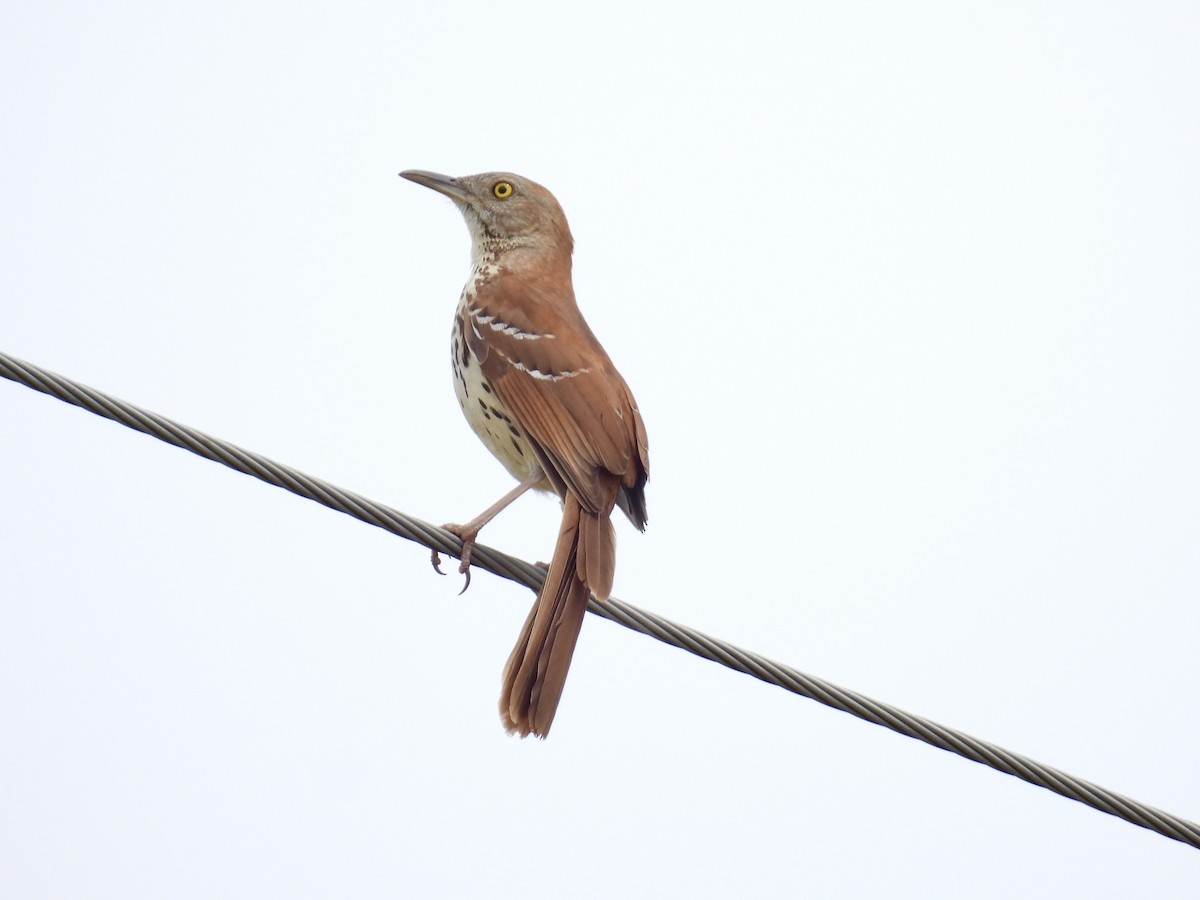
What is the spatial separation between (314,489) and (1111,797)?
192 centimetres

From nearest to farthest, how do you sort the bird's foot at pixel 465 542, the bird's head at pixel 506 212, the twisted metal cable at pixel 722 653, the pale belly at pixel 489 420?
the twisted metal cable at pixel 722 653 < the bird's foot at pixel 465 542 < the pale belly at pixel 489 420 < the bird's head at pixel 506 212

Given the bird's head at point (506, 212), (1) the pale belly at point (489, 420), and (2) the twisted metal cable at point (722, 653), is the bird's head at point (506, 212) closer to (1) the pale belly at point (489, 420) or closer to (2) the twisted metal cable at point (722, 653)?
(1) the pale belly at point (489, 420)

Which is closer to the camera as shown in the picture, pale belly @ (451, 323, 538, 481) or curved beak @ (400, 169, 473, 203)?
→ pale belly @ (451, 323, 538, 481)

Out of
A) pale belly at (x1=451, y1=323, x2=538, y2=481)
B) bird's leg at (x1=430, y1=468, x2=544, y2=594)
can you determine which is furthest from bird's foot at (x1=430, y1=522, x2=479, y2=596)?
pale belly at (x1=451, y1=323, x2=538, y2=481)

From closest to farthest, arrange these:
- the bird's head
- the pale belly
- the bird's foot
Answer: the bird's foot, the pale belly, the bird's head

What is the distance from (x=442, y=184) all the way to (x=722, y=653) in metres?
3.18

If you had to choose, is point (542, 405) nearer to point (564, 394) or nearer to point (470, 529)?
point (564, 394)

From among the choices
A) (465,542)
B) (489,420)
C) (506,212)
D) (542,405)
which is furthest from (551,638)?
(506,212)

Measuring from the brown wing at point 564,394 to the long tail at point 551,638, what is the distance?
26 cm

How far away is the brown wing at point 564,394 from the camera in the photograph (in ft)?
15.3

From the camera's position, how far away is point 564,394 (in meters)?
4.88

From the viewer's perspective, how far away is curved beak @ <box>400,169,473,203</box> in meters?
6.01

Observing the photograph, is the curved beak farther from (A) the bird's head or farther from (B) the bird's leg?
(B) the bird's leg

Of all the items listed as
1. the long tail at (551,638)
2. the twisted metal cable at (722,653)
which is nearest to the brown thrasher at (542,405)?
the long tail at (551,638)
